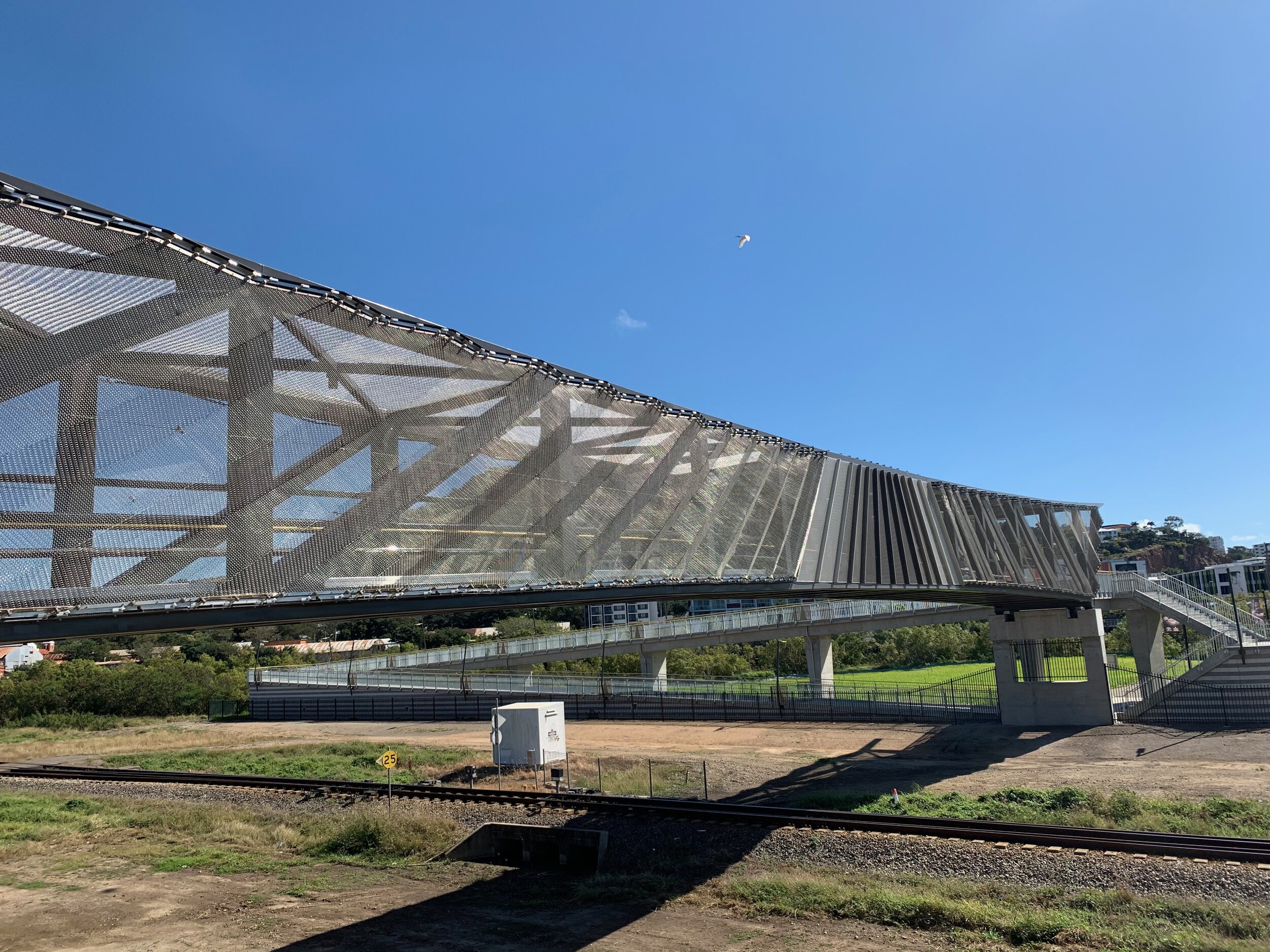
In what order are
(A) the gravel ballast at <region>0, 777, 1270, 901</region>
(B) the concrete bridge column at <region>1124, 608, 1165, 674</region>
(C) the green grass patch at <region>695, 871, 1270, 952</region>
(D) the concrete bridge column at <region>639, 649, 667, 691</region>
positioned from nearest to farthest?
(C) the green grass patch at <region>695, 871, 1270, 952</region> < (A) the gravel ballast at <region>0, 777, 1270, 901</region> < (B) the concrete bridge column at <region>1124, 608, 1165, 674</region> < (D) the concrete bridge column at <region>639, 649, 667, 691</region>

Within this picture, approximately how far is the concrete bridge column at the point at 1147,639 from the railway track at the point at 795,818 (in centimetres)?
3917

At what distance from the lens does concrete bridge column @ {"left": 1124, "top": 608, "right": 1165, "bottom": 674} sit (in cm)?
5097

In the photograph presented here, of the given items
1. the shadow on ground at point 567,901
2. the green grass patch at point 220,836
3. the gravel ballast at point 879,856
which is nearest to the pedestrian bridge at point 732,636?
the green grass patch at point 220,836

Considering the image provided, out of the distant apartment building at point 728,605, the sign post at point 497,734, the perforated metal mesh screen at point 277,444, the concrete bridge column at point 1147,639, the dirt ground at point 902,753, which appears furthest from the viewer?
the distant apartment building at point 728,605

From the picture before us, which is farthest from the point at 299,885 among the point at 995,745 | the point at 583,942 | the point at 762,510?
the point at 995,745

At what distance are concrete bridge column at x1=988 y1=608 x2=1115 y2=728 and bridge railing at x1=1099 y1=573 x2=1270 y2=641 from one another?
5205mm

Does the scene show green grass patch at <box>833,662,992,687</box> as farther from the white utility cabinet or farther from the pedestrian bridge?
the white utility cabinet

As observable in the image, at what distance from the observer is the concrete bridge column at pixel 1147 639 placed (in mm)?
50969

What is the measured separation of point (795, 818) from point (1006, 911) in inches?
268

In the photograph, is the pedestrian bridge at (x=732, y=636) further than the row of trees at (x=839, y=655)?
No

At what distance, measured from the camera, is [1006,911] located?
1382 centimetres

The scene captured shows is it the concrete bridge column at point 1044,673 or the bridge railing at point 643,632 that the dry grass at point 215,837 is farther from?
the bridge railing at point 643,632

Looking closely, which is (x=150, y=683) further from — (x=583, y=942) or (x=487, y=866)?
(x=583, y=942)

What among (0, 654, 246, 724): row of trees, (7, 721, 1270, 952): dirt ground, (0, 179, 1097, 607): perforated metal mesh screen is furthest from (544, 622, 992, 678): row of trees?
(0, 179, 1097, 607): perforated metal mesh screen
